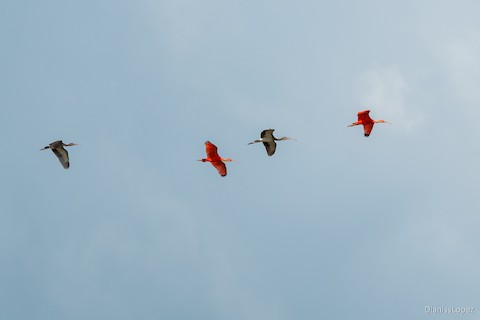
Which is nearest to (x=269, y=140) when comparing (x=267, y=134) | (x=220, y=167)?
(x=267, y=134)

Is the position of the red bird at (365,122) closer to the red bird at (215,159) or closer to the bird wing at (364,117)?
the bird wing at (364,117)

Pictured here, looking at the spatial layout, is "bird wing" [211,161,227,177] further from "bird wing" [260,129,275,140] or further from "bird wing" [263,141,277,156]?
"bird wing" [263,141,277,156]

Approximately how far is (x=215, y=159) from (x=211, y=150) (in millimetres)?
1227

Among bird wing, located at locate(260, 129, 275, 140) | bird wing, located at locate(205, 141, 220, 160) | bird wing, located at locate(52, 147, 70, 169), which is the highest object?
bird wing, located at locate(260, 129, 275, 140)

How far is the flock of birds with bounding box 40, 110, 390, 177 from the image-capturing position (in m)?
86.7

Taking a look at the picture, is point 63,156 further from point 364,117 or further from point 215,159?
point 364,117

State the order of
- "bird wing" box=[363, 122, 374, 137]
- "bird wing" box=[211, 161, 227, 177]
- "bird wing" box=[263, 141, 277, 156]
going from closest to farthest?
"bird wing" box=[211, 161, 227, 177]
"bird wing" box=[263, 141, 277, 156]
"bird wing" box=[363, 122, 374, 137]

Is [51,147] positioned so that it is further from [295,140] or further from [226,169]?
[295,140]

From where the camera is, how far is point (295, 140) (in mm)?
90125

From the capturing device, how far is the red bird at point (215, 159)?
85725 millimetres

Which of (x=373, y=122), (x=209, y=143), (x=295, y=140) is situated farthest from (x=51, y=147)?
(x=373, y=122)

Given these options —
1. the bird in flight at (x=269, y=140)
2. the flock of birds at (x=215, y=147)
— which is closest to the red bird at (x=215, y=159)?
the flock of birds at (x=215, y=147)

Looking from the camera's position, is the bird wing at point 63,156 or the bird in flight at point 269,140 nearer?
the bird in flight at point 269,140

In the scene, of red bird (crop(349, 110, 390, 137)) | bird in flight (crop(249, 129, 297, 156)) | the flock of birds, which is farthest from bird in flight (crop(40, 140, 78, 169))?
red bird (crop(349, 110, 390, 137))
